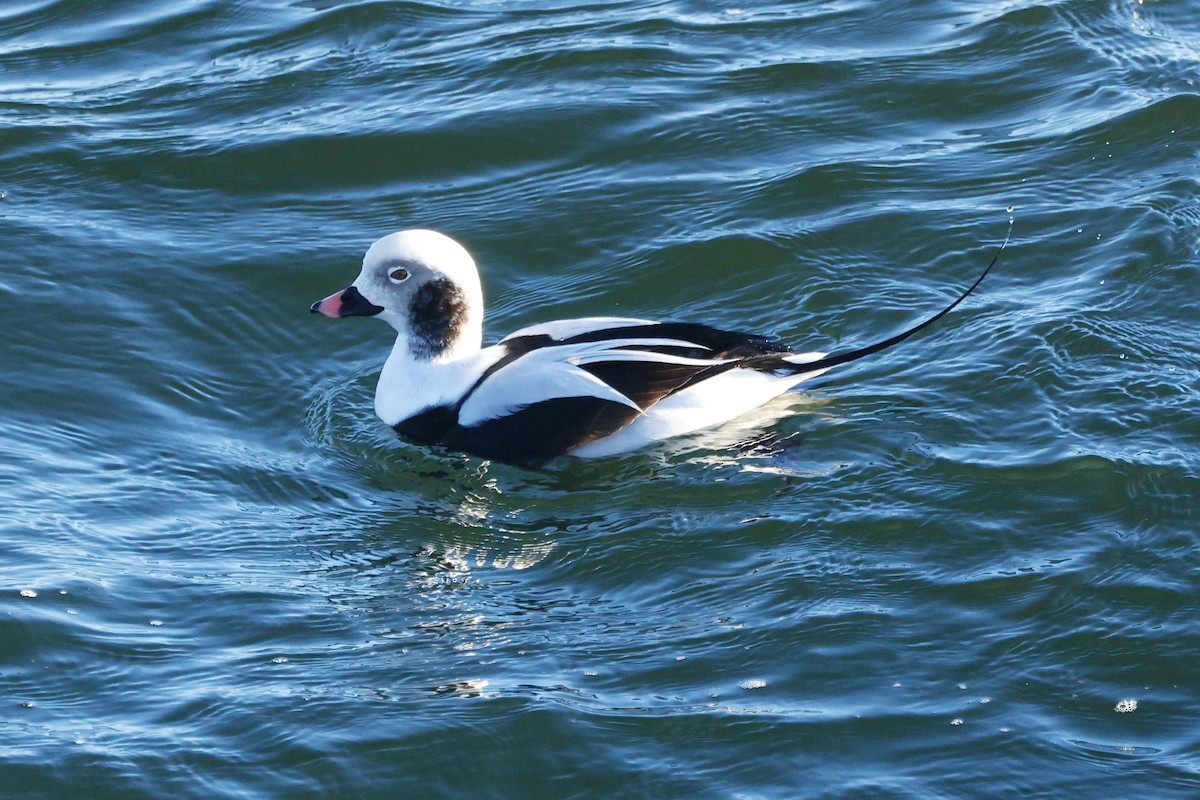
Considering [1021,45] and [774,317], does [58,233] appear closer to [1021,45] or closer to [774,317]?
[774,317]

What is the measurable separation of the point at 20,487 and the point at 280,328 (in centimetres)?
203

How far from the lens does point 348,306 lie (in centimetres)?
734

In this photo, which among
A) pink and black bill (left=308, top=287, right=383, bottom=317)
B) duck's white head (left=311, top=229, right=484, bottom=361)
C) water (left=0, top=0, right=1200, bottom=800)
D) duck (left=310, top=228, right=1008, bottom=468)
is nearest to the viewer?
water (left=0, top=0, right=1200, bottom=800)

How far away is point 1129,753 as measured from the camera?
4.83 meters

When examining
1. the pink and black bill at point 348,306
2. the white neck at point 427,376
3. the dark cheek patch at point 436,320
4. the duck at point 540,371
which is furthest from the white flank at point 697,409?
the pink and black bill at point 348,306

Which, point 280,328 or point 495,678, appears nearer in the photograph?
point 495,678

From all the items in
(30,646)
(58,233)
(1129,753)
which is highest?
(58,233)

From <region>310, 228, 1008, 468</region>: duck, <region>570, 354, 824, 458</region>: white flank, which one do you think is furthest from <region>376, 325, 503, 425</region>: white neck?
<region>570, 354, 824, 458</region>: white flank

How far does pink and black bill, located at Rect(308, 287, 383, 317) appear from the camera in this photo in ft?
24.0

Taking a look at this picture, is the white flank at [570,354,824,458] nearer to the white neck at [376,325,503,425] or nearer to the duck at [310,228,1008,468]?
the duck at [310,228,1008,468]

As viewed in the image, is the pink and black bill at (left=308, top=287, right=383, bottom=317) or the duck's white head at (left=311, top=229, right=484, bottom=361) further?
the pink and black bill at (left=308, top=287, right=383, bottom=317)

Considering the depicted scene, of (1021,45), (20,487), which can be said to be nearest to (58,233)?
(20,487)

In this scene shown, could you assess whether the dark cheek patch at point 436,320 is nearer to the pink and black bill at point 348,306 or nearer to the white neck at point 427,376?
the white neck at point 427,376

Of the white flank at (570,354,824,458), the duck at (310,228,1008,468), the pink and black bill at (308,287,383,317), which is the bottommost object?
the white flank at (570,354,824,458)
